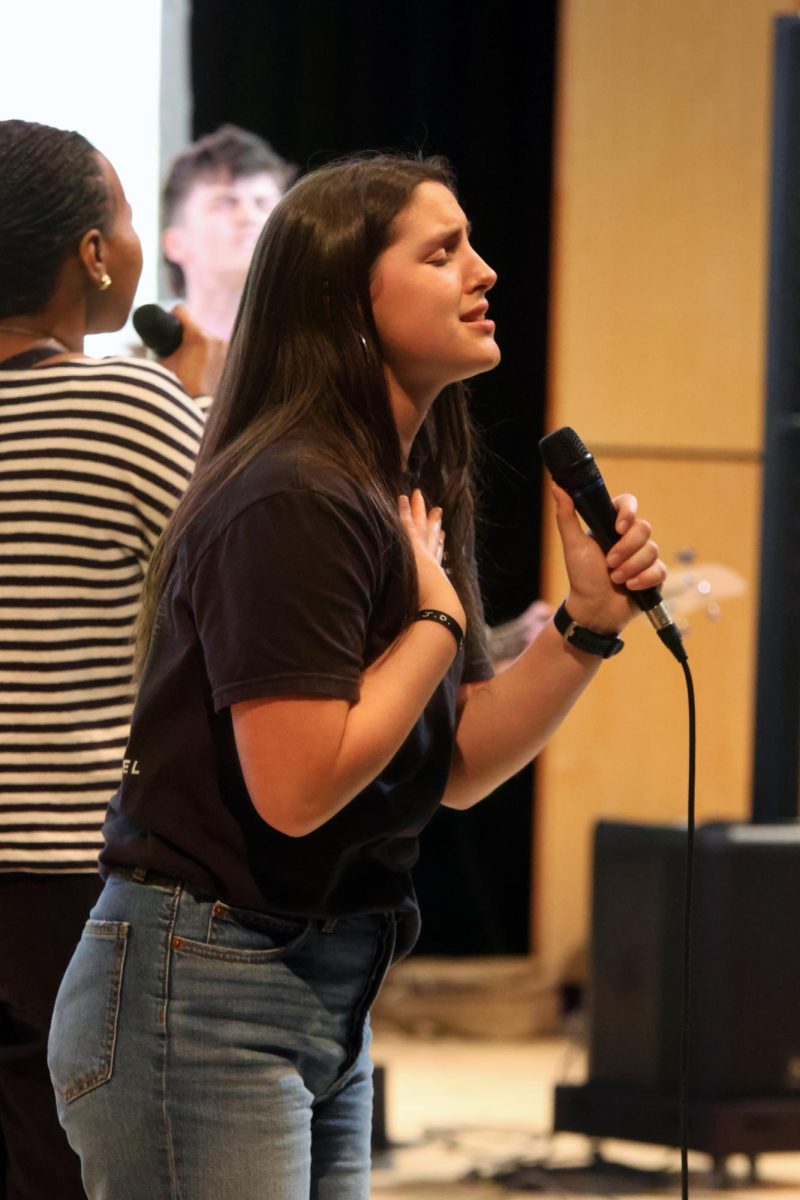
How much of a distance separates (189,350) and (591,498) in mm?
620

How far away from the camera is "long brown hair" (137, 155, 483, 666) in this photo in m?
1.32

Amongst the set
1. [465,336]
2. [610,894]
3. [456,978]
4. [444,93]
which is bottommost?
[456,978]

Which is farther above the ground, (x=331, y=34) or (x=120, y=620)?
(x=331, y=34)

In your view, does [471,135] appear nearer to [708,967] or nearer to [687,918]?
[708,967]

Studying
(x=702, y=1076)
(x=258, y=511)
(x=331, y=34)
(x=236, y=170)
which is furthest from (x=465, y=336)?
(x=331, y=34)

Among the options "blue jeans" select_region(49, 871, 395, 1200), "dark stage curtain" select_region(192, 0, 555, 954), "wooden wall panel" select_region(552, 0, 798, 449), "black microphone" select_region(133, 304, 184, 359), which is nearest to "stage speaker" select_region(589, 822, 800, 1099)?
"dark stage curtain" select_region(192, 0, 555, 954)

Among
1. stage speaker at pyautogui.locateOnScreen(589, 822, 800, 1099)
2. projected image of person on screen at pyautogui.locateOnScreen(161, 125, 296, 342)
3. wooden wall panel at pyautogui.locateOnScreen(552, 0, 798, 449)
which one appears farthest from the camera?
wooden wall panel at pyautogui.locateOnScreen(552, 0, 798, 449)

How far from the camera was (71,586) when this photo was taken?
1.57 meters

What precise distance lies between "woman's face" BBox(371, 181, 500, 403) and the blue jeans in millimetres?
469

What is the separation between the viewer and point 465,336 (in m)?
1.39

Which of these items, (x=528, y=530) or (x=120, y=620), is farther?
(x=528, y=530)

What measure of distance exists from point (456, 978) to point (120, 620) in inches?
131

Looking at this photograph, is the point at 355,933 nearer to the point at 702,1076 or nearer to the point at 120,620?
the point at 120,620

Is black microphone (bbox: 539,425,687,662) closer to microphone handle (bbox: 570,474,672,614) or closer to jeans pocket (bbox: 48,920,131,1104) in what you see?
microphone handle (bbox: 570,474,672,614)
